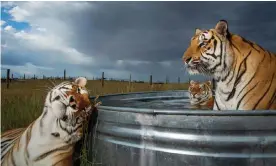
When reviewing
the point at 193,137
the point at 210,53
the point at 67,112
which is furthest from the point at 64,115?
the point at 210,53

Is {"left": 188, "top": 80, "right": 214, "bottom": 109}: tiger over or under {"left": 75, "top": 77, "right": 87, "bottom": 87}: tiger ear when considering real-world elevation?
under

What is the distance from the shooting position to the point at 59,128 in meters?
2.60

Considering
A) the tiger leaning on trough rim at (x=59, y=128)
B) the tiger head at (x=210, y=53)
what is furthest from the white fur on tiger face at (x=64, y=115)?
the tiger head at (x=210, y=53)

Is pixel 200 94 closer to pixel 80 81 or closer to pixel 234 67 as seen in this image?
A: pixel 234 67

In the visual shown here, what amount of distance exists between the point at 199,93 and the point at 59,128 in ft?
9.02

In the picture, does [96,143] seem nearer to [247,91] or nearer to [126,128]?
[126,128]

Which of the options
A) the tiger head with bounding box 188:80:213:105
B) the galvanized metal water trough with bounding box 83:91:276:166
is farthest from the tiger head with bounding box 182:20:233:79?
the tiger head with bounding box 188:80:213:105

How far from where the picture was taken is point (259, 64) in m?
2.85

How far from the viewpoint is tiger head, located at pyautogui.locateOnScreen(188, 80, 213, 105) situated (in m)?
4.83

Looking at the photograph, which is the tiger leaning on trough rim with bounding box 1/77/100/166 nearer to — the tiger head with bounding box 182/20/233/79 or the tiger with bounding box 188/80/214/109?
the tiger head with bounding box 182/20/233/79

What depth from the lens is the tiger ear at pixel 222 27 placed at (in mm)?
2910

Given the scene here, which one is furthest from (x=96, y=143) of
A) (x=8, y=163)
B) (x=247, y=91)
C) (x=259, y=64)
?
(x=259, y=64)

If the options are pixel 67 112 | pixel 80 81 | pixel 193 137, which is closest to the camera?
pixel 193 137

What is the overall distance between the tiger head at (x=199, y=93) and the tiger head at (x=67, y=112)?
2510 millimetres
